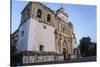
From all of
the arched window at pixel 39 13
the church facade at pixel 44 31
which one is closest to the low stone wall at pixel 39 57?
the church facade at pixel 44 31

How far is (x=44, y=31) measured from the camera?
2.61 meters

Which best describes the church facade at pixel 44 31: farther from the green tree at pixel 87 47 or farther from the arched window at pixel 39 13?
the green tree at pixel 87 47

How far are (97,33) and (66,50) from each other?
53cm

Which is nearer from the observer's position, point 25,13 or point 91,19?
point 25,13

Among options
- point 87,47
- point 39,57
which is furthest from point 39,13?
point 87,47

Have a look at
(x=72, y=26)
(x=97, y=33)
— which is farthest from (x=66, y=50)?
(x=97, y=33)

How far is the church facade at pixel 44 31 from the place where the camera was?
249 cm

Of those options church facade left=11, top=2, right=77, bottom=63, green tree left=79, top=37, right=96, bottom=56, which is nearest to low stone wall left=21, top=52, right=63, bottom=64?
church facade left=11, top=2, right=77, bottom=63

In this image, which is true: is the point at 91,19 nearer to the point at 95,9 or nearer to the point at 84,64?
the point at 95,9

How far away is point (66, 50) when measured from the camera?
274 centimetres

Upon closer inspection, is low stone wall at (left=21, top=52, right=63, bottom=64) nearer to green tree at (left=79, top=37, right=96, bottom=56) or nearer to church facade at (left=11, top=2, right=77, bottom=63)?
church facade at (left=11, top=2, right=77, bottom=63)

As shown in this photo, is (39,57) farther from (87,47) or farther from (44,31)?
(87,47)

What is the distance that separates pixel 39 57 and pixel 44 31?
0.32m

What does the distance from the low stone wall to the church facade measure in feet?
0.12
